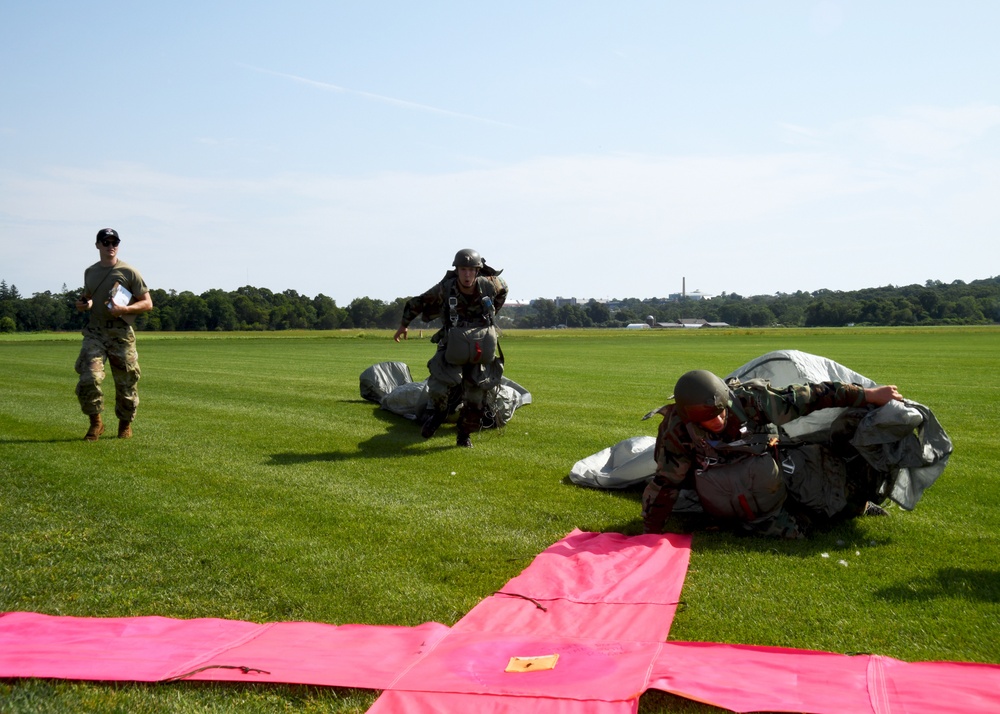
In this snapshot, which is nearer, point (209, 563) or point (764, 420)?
point (209, 563)

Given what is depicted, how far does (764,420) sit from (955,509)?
7.15 ft

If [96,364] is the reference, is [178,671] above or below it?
below

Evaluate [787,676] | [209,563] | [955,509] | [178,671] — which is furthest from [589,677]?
[955,509]

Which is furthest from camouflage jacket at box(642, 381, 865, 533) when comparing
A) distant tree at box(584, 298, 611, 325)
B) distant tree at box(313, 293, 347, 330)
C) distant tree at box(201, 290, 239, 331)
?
distant tree at box(584, 298, 611, 325)

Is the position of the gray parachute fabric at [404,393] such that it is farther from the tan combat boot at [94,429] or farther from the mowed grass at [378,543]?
the tan combat boot at [94,429]

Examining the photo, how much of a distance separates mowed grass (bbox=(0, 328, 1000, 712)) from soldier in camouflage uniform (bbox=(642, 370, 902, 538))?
0.77 ft

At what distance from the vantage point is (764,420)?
605cm

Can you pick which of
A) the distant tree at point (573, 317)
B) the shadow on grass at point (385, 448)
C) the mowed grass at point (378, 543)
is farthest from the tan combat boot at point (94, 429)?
the distant tree at point (573, 317)

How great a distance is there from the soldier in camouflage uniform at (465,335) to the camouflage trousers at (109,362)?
349 centimetres

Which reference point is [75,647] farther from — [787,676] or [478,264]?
[478,264]

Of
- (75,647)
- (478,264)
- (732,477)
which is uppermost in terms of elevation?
(478,264)

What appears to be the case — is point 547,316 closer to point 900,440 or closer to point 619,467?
point 619,467

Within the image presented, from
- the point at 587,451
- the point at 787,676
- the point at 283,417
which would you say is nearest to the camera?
the point at 787,676

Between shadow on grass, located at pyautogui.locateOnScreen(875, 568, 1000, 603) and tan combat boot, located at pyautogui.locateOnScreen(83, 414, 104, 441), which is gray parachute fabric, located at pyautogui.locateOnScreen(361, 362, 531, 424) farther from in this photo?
shadow on grass, located at pyautogui.locateOnScreen(875, 568, 1000, 603)
